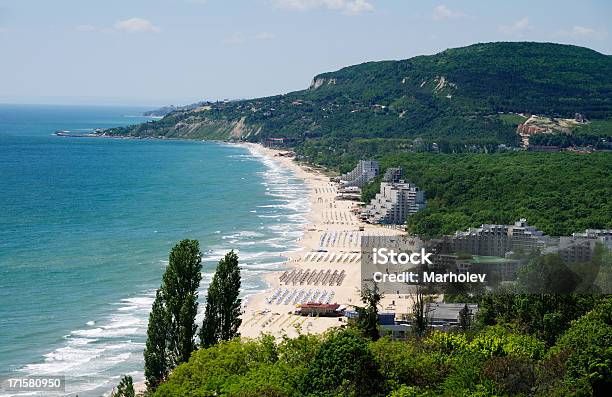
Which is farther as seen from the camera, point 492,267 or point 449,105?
point 449,105

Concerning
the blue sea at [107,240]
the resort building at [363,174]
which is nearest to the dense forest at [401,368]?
the blue sea at [107,240]

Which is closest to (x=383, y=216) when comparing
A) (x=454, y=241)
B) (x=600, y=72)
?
(x=454, y=241)

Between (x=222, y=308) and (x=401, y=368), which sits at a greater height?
(x=401, y=368)

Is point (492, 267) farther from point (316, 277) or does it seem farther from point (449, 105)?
point (449, 105)

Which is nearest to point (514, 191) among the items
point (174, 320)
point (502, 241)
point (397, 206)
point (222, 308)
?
point (397, 206)

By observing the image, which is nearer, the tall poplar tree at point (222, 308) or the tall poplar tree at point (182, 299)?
the tall poplar tree at point (182, 299)

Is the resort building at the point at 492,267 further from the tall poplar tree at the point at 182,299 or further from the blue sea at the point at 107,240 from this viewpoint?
the blue sea at the point at 107,240
